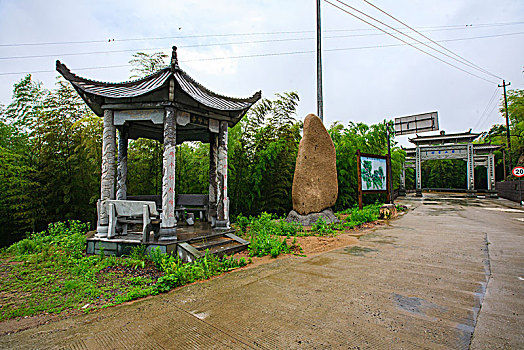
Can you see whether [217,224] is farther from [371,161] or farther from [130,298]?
[371,161]

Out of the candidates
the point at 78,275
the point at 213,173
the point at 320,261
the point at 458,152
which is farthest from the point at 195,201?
the point at 458,152

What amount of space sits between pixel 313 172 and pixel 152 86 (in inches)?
197

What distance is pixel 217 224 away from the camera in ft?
18.8

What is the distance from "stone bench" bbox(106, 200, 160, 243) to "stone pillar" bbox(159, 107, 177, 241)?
197mm

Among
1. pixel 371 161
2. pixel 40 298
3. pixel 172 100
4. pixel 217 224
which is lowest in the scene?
pixel 40 298

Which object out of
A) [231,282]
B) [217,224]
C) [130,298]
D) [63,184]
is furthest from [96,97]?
[231,282]

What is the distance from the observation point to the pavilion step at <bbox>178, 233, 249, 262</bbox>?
439 cm

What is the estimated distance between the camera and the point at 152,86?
4.86 metres

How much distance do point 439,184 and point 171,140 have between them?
1492 inches

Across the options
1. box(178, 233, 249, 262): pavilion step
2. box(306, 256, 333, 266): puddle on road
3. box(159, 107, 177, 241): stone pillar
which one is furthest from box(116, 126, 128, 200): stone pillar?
box(306, 256, 333, 266): puddle on road

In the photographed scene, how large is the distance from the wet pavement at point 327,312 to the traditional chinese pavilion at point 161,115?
6.64ft

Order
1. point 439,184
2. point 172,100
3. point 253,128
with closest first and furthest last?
point 172,100 → point 253,128 → point 439,184

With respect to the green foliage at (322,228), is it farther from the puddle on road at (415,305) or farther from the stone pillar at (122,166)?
the stone pillar at (122,166)

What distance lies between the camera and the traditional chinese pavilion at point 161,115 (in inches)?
188
